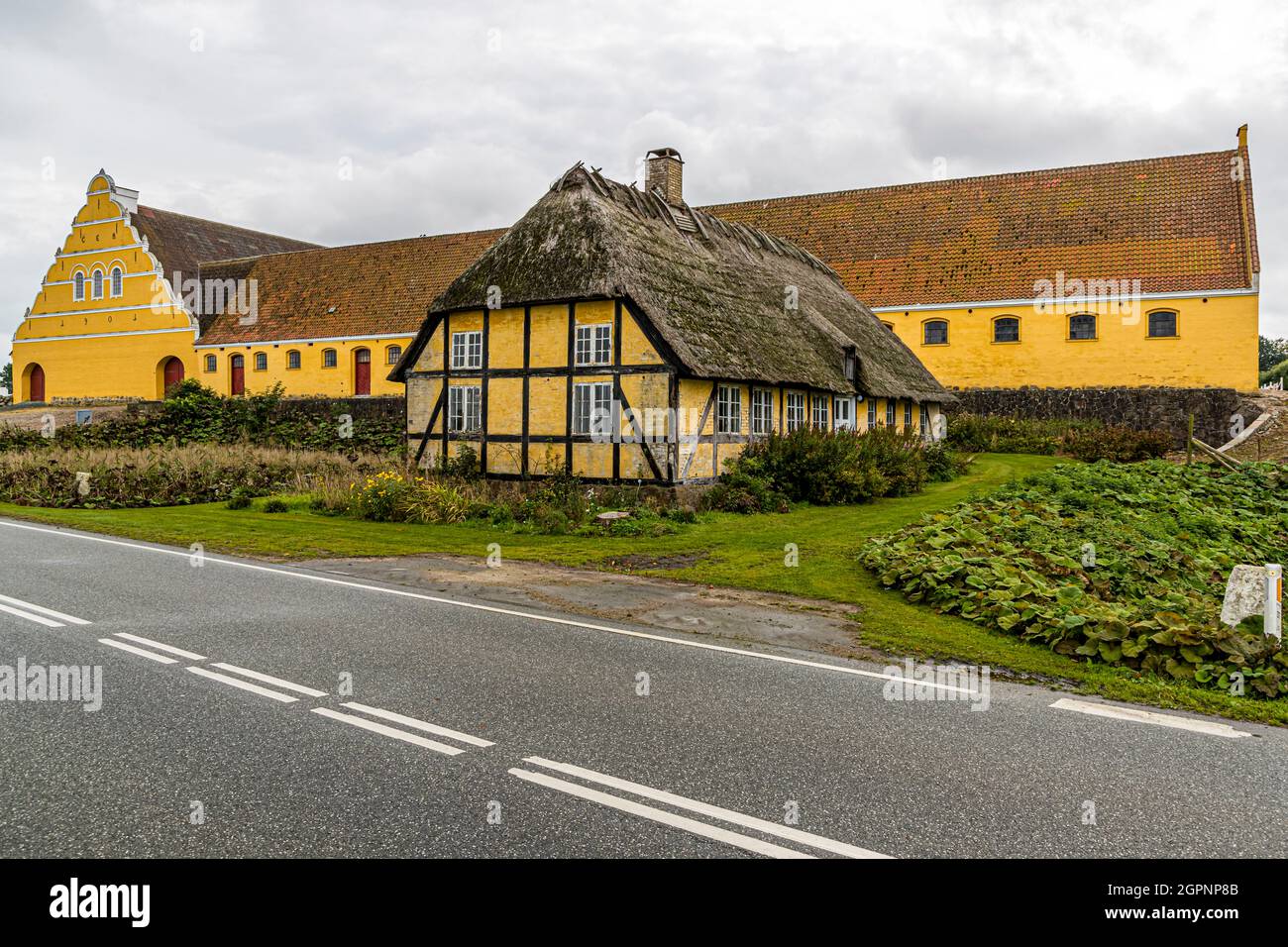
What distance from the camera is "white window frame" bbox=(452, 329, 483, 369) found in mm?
20994

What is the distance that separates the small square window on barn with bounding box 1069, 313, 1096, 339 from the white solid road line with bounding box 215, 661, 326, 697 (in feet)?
108

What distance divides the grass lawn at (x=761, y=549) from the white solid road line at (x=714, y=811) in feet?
12.2

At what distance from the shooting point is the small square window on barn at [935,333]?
117 feet

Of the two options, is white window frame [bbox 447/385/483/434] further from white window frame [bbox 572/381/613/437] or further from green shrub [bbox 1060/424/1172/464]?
green shrub [bbox 1060/424/1172/464]

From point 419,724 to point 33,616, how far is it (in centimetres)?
555

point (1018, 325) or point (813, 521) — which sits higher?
point (1018, 325)

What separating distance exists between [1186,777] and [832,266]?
34890 mm

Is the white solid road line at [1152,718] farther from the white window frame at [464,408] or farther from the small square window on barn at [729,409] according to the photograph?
the white window frame at [464,408]

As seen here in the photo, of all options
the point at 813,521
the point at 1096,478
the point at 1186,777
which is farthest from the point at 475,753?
the point at 1096,478

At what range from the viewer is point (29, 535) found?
51.3ft

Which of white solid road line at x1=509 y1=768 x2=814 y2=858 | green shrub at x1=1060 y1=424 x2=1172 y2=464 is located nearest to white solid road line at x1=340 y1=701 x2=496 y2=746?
white solid road line at x1=509 y1=768 x2=814 y2=858

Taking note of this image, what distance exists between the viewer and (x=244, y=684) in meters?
6.81
